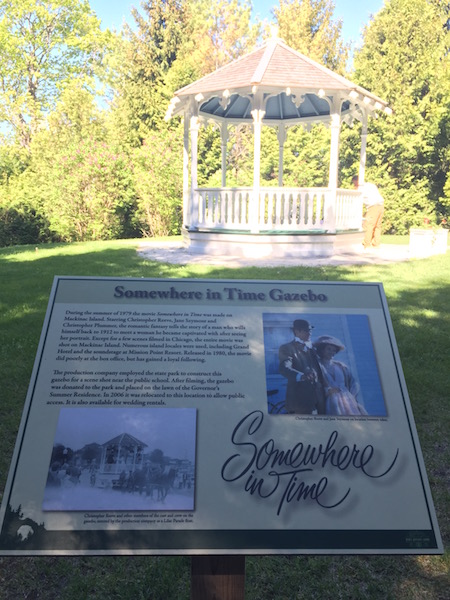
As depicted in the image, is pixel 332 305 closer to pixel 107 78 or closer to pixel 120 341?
pixel 120 341

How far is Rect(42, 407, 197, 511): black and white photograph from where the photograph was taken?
2213 mm

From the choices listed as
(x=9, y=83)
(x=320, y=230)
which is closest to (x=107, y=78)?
(x=9, y=83)

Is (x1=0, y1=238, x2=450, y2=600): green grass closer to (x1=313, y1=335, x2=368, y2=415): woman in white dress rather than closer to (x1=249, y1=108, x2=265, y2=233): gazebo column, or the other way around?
(x1=313, y1=335, x2=368, y2=415): woman in white dress

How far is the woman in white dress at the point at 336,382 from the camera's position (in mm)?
2498

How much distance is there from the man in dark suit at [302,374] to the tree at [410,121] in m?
21.8

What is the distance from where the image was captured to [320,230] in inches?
514

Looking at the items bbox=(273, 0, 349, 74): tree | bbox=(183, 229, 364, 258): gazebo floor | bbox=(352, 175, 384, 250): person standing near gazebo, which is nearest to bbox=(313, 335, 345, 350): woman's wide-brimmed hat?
bbox=(183, 229, 364, 258): gazebo floor

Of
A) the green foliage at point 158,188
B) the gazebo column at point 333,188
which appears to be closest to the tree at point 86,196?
the green foliage at point 158,188

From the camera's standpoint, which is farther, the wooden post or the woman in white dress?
the woman in white dress

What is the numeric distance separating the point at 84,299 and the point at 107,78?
45785mm

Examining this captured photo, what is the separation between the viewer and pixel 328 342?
2.69 m

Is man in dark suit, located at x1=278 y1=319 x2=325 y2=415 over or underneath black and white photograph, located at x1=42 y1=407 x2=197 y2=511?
over

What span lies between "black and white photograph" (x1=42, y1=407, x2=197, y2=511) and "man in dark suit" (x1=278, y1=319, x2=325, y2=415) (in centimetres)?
44

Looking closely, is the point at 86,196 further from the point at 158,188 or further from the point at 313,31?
the point at 313,31
